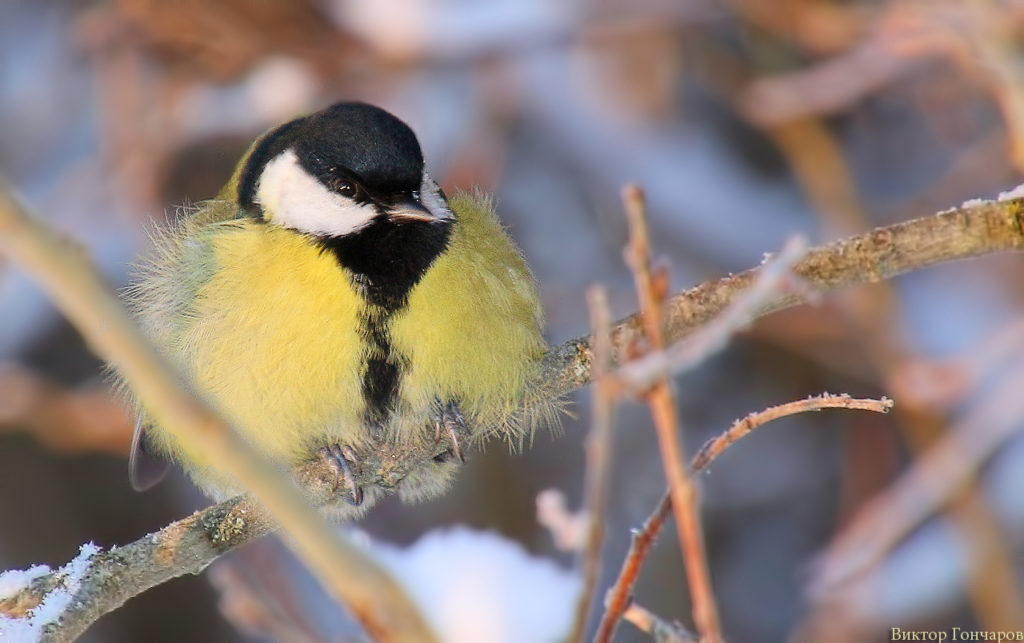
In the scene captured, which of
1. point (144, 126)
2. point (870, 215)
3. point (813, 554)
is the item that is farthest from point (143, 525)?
point (870, 215)

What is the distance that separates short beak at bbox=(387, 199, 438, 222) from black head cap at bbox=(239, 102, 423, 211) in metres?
0.03

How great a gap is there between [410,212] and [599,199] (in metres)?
2.07

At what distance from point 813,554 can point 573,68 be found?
215 centimetres

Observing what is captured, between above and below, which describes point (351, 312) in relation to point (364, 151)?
below

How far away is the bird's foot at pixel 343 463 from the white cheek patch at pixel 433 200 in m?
0.56

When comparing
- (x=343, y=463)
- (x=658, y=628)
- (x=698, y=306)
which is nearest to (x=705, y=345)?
(x=658, y=628)

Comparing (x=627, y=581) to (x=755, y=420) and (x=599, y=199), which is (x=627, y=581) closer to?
(x=755, y=420)

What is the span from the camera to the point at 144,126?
4051 millimetres

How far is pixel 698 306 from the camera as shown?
6.66ft

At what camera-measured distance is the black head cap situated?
95.2 inches

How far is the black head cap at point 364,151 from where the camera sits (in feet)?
7.93

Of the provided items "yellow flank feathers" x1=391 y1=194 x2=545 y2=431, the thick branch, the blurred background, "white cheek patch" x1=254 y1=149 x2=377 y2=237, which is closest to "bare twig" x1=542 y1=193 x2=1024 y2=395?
the thick branch

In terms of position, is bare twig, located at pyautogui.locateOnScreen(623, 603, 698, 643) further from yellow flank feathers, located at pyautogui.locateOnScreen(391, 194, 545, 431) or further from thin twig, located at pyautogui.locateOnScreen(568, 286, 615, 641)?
yellow flank feathers, located at pyautogui.locateOnScreen(391, 194, 545, 431)

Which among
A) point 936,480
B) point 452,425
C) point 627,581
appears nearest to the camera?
point 627,581
